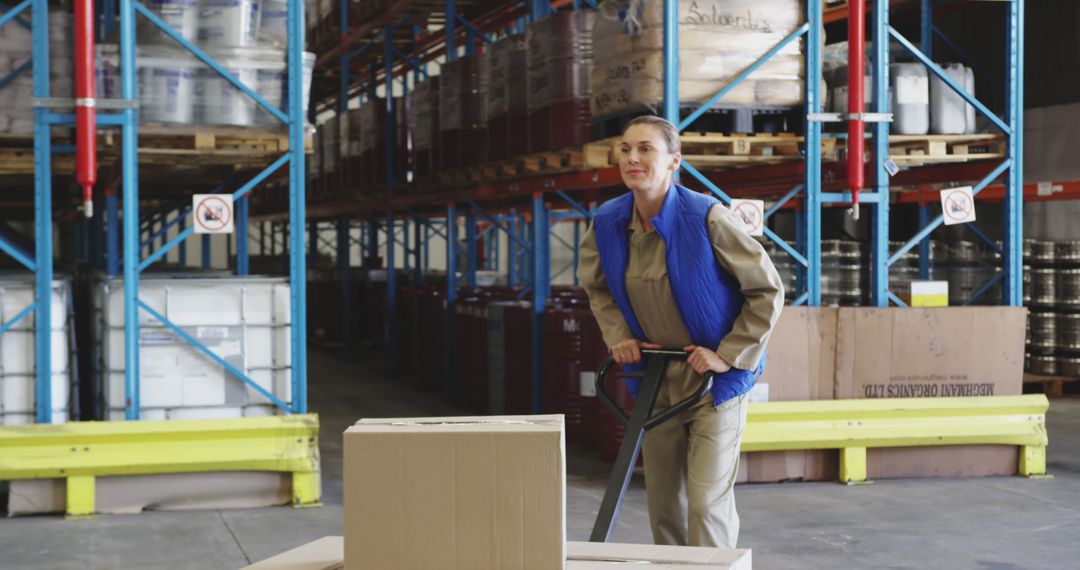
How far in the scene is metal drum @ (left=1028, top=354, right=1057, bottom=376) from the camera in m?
13.3

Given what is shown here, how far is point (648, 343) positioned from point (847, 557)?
2.57m

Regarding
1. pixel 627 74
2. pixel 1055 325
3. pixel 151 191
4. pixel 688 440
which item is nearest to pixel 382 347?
pixel 151 191

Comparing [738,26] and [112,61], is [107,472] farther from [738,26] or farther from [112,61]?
[738,26]

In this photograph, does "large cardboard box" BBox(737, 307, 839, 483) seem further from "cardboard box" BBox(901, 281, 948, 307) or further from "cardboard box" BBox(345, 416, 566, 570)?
"cardboard box" BBox(345, 416, 566, 570)

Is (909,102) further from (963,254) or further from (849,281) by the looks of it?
(963,254)

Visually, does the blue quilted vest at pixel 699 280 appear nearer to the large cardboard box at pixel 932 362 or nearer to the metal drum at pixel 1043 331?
the large cardboard box at pixel 932 362

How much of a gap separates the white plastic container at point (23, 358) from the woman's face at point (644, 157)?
4518mm

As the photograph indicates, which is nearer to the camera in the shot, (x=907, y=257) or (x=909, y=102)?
(x=909, y=102)

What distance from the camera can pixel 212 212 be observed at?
7613 millimetres

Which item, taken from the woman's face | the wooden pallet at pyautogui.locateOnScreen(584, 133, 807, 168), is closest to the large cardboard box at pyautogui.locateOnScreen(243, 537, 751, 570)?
the woman's face

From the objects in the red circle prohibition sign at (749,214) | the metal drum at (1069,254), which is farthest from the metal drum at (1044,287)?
the red circle prohibition sign at (749,214)

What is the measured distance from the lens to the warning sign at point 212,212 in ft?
24.8

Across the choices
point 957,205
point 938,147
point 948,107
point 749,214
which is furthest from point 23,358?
point 948,107

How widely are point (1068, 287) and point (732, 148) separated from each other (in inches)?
247
